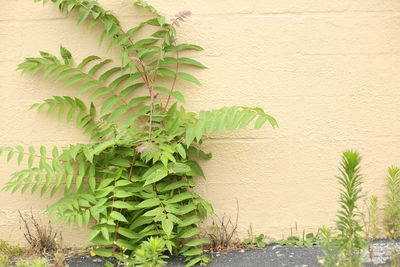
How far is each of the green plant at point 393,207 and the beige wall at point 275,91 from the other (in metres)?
0.14

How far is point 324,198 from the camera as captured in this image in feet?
13.2

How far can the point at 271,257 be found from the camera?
3.65m

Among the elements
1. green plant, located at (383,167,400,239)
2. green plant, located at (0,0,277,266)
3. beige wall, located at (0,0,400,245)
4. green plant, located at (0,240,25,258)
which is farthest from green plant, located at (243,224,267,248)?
green plant, located at (0,240,25,258)

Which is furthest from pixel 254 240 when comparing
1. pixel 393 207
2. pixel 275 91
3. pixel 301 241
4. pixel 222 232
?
pixel 275 91

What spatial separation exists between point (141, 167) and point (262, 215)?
1.05 m

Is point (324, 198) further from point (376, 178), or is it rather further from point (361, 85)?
point (361, 85)

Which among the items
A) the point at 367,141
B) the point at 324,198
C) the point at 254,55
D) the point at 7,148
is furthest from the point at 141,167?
the point at 367,141

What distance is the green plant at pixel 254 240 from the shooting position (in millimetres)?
3918

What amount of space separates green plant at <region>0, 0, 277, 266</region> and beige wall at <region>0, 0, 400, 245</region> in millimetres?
136

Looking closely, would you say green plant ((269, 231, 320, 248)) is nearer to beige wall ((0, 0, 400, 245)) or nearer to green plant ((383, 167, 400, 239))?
beige wall ((0, 0, 400, 245))

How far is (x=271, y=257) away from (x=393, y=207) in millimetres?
1021

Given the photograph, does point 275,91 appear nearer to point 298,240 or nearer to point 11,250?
point 298,240

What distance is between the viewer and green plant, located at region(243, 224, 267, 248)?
12.9ft

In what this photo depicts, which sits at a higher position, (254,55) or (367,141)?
(254,55)
